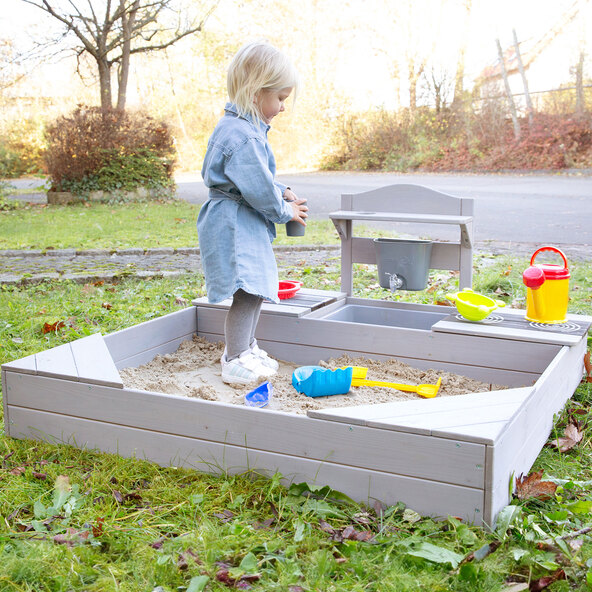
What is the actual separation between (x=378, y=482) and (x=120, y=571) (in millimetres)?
723

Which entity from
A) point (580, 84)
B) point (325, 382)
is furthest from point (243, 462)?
point (580, 84)

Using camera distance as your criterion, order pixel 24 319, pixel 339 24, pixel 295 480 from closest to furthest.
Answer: pixel 295 480 < pixel 24 319 < pixel 339 24

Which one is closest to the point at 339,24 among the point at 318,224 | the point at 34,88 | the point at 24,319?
the point at 34,88

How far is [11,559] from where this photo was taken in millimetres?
1613

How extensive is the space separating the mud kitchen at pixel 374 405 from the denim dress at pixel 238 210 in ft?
1.47

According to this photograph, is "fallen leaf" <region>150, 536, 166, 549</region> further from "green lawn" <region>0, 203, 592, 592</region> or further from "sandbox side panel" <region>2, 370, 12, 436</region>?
"sandbox side panel" <region>2, 370, 12, 436</region>

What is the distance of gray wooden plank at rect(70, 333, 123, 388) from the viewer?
226cm

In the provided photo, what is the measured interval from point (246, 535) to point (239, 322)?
50.0 inches

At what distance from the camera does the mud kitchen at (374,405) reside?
6.01 ft

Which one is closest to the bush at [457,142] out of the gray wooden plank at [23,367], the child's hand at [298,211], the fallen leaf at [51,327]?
the child's hand at [298,211]

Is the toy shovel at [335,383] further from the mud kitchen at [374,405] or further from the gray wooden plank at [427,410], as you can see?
the gray wooden plank at [427,410]

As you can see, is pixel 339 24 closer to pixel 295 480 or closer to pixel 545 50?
pixel 545 50

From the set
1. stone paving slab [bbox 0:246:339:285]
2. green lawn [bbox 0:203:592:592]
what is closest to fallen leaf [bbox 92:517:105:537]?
green lawn [bbox 0:203:592:592]

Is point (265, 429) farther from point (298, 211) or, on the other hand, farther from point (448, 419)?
point (298, 211)
